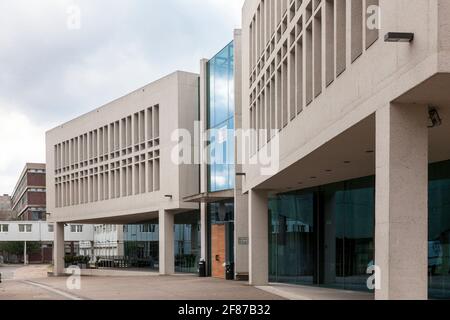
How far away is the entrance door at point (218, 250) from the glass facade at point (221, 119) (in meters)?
2.19

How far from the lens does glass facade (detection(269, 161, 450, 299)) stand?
19.6 metres

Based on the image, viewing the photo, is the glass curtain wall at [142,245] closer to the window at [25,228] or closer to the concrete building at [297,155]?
the concrete building at [297,155]

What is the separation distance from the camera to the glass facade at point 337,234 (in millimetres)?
19562

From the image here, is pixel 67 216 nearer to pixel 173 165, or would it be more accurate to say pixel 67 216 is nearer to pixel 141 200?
pixel 141 200

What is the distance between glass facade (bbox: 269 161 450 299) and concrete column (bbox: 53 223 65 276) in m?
25.9

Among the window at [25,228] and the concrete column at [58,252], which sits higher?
the concrete column at [58,252]

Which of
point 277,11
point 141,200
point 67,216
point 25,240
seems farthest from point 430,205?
point 25,240

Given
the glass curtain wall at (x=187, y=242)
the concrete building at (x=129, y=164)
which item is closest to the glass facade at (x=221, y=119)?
the concrete building at (x=129, y=164)

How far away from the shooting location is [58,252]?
5169cm

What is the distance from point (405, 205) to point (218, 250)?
80.0ft

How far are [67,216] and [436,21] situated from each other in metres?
45.7

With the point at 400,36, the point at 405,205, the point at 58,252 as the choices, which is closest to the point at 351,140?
the point at 405,205

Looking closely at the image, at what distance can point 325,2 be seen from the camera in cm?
1435

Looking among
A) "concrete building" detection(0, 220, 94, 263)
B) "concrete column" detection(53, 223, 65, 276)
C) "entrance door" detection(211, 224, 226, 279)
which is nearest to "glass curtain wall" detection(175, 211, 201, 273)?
"entrance door" detection(211, 224, 226, 279)
